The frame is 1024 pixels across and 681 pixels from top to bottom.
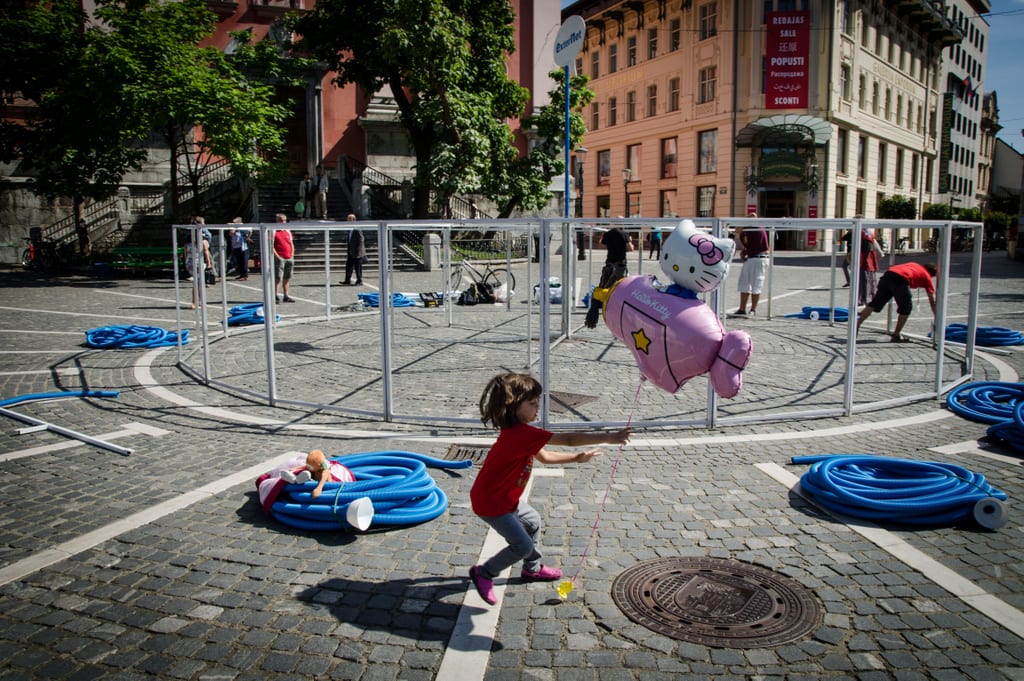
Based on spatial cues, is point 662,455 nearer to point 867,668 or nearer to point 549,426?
point 549,426

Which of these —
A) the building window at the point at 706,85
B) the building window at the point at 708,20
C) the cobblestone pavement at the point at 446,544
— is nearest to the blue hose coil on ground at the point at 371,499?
the cobblestone pavement at the point at 446,544

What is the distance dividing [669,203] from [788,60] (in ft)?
38.0

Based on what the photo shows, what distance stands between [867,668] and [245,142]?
23.4 metres

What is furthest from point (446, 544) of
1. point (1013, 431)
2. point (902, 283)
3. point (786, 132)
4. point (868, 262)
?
point (786, 132)

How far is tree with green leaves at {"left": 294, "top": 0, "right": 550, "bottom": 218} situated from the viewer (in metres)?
23.2

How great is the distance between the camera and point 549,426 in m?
7.23

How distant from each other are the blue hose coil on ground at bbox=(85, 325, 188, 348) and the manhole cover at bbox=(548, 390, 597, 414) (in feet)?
23.2

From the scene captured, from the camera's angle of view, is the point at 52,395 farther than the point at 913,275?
No

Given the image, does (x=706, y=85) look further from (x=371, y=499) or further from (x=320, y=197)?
(x=371, y=499)

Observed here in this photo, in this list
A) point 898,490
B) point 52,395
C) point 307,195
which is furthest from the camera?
point 307,195

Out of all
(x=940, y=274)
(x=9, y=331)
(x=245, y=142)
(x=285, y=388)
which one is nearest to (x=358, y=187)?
(x=245, y=142)

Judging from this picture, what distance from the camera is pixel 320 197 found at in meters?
30.0

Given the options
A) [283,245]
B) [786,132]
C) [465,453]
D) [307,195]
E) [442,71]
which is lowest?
[465,453]

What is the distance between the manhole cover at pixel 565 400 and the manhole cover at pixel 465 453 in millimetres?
1495
